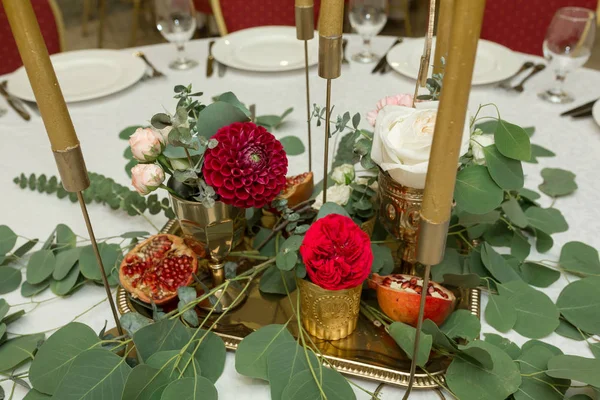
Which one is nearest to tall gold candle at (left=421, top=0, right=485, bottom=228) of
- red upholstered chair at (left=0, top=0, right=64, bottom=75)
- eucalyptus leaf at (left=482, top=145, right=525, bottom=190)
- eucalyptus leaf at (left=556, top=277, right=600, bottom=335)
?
eucalyptus leaf at (left=482, top=145, right=525, bottom=190)

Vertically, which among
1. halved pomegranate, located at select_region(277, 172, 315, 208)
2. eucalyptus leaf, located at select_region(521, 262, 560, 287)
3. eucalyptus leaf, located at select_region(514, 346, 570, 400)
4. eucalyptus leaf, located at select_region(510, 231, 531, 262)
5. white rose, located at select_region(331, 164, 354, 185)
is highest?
white rose, located at select_region(331, 164, 354, 185)

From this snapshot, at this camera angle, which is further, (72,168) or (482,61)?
(482,61)

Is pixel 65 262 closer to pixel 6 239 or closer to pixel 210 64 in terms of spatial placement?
pixel 6 239

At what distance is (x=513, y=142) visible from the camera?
0.63 metres

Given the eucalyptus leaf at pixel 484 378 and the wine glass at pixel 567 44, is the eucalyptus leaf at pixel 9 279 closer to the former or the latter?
the eucalyptus leaf at pixel 484 378

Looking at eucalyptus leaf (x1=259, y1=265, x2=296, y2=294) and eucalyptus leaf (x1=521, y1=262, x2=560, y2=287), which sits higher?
eucalyptus leaf (x1=259, y1=265, x2=296, y2=294)

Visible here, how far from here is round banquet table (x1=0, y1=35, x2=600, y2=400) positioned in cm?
69

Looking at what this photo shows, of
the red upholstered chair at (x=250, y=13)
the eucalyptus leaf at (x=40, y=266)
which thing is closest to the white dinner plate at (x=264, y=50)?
the red upholstered chair at (x=250, y=13)

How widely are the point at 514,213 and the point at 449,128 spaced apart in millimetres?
432

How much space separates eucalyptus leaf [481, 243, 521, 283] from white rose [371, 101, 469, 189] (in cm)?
16

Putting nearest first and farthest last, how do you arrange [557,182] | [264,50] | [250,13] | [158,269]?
[158,269] → [557,182] → [264,50] → [250,13]

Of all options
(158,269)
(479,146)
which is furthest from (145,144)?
(479,146)

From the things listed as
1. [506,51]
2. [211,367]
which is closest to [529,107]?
[506,51]

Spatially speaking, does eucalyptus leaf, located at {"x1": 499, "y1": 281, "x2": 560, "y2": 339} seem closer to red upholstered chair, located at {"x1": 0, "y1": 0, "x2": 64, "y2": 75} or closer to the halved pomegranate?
the halved pomegranate
